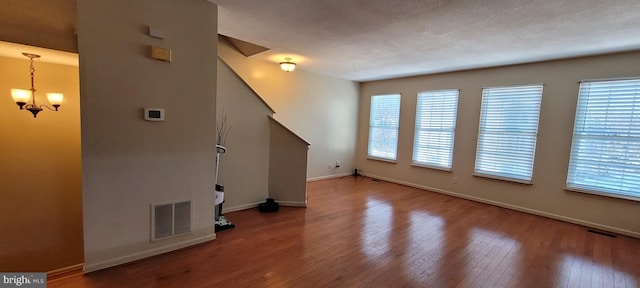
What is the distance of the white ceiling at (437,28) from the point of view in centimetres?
240

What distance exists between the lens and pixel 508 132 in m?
4.47

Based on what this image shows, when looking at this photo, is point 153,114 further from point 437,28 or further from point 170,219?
point 437,28

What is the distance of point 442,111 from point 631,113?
2517 millimetres

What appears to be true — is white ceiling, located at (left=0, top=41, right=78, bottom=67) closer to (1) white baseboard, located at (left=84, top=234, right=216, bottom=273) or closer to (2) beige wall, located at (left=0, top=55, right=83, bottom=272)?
(2) beige wall, located at (left=0, top=55, right=83, bottom=272)

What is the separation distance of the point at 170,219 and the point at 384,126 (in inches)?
200

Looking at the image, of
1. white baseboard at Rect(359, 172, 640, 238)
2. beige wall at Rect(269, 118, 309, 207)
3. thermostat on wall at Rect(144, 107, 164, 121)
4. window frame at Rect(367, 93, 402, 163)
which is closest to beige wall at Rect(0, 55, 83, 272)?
thermostat on wall at Rect(144, 107, 164, 121)

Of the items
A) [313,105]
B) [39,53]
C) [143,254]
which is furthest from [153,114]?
[313,105]

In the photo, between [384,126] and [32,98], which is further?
[384,126]

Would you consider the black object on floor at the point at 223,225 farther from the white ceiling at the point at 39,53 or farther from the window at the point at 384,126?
the window at the point at 384,126

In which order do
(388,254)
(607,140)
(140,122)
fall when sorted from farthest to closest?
(607,140) → (388,254) → (140,122)

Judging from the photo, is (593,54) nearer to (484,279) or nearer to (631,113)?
(631,113)

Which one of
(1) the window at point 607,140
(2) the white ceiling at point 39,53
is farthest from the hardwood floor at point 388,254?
(2) the white ceiling at point 39,53

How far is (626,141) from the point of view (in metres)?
3.47

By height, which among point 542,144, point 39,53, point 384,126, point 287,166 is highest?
point 39,53
